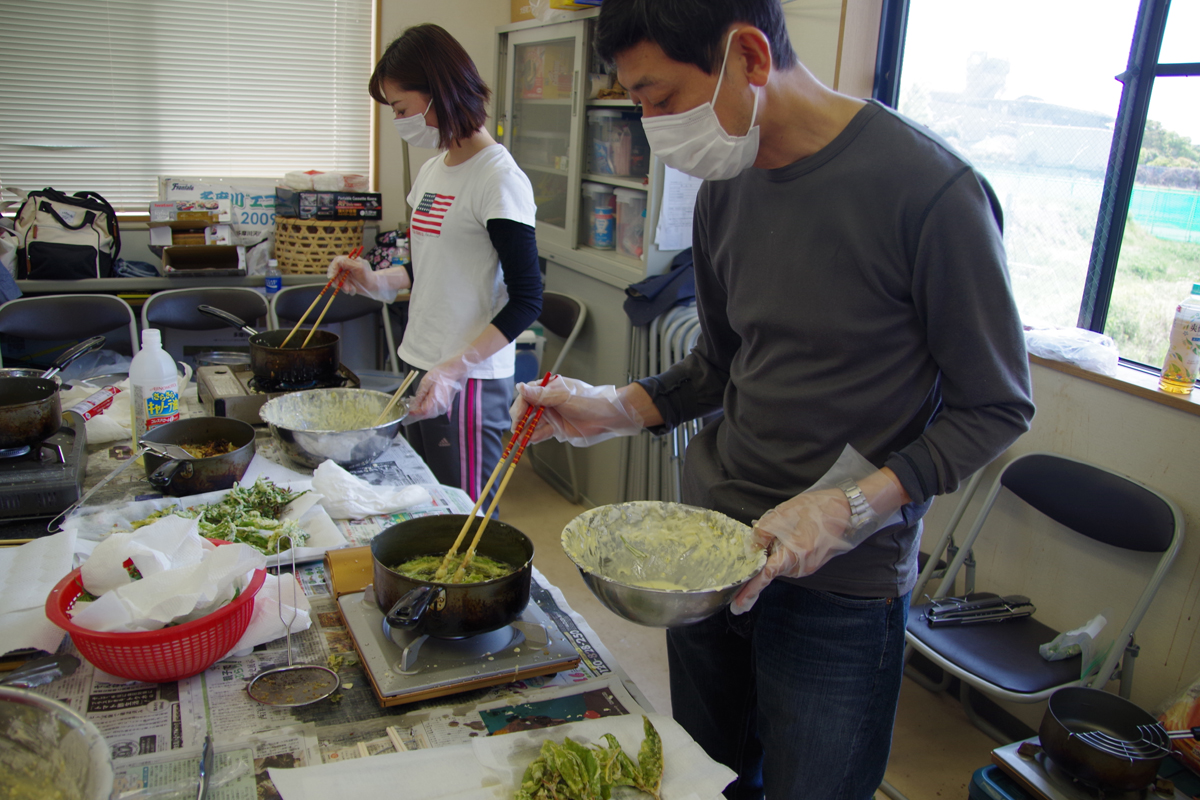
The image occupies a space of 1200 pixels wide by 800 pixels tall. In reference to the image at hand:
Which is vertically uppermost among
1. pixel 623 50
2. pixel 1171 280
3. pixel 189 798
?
pixel 623 50

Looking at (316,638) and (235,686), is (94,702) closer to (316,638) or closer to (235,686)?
(235,686)

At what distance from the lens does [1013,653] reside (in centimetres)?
203

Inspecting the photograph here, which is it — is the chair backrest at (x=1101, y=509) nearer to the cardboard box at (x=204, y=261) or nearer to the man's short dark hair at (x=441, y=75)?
the man's short dark hair at (x=441, y=75)

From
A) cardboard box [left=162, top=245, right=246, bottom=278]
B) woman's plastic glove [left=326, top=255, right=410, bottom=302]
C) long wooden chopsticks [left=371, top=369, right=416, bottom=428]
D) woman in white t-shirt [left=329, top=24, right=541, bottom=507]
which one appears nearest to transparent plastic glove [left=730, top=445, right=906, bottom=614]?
long wooden chopsticks [left=371, top=369, right=416, bottom=428]

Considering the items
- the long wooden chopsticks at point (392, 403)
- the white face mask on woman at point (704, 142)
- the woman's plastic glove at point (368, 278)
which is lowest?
the long wooden chopsticks at point (392, 403)

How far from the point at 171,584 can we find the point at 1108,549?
2102 mm

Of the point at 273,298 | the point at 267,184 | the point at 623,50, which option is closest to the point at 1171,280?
the point at 623,50

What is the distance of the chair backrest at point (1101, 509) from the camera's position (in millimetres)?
1915

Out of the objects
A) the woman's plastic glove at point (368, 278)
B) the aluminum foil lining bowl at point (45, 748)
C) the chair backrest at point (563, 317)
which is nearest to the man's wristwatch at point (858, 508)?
the aluminum foil lining bowl at point (45, 748)

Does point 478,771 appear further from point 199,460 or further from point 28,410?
point 28,410

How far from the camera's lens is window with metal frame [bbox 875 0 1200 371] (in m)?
2.09

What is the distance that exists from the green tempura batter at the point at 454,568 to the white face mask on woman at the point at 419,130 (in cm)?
129

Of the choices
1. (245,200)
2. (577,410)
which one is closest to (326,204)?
(245,200)

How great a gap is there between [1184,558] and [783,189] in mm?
1487
